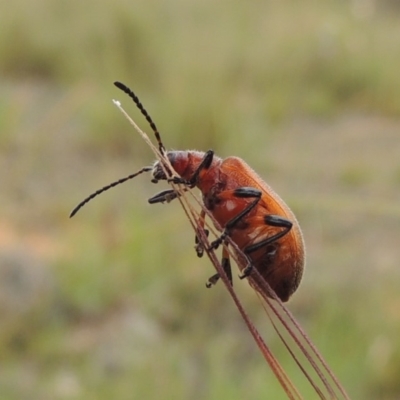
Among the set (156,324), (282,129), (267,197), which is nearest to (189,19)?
(282,129)

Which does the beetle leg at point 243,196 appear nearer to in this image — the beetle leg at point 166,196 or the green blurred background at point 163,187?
the beetle leg at point 166,196

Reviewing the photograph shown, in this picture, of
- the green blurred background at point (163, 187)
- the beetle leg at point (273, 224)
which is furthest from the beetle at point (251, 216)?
the green blurred background at point (163, 187)

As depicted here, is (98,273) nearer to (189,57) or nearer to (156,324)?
(156,324)

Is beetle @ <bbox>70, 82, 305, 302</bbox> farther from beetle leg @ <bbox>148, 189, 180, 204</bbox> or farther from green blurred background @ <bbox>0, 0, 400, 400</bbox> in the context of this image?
green blurred background @ <bbox>0, 0, 400, 400</bbox>

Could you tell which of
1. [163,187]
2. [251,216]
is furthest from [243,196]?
[163,187]

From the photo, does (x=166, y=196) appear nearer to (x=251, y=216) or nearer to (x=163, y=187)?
(x=251, y=216)

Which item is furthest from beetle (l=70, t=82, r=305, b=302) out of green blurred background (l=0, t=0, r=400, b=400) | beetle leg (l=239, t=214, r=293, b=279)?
green blurred background (l=0, t=0, r=400, b=400)
